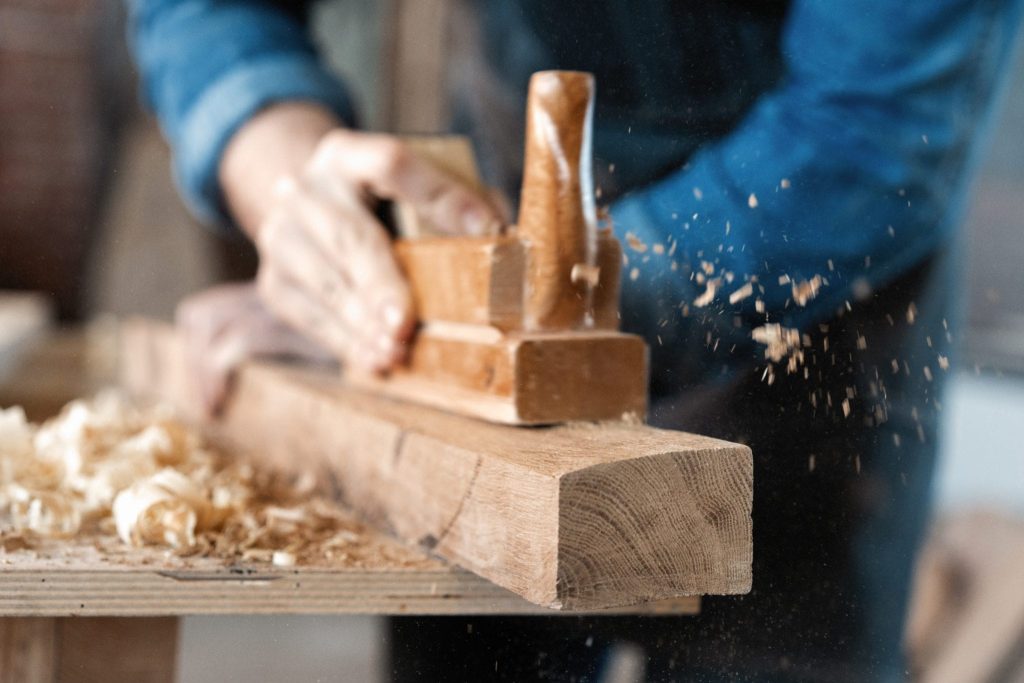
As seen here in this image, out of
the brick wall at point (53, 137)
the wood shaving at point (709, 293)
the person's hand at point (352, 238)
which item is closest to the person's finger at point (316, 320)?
the person's hand at point (352, 238)

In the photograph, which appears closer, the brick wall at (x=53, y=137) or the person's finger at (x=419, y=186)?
the person's finger at (x=419, y=186)

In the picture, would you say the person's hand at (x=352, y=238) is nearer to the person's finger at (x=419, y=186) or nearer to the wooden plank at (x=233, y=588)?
the person's finger at (x=419, y=186)

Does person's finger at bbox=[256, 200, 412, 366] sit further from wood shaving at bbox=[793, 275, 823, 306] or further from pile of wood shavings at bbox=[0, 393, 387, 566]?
wood shaving at bbox=[793, 275, 823, 306]

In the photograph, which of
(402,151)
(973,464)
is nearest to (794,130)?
(973,464)

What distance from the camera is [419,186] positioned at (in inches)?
36.5

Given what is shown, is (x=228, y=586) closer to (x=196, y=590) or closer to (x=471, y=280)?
(x=196, y=590)

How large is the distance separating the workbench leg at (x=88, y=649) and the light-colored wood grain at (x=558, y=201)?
374 mm

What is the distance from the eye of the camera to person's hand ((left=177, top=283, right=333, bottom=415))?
1239 millimetres

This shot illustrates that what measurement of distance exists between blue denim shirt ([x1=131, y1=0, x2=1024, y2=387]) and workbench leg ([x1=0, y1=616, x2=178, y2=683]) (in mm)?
441

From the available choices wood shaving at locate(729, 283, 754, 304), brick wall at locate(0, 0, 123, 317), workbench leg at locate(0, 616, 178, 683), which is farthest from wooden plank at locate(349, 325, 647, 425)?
brick wall at locate(0, 0, 123, 317)

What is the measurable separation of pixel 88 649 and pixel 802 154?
601mm

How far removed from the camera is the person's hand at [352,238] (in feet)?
2.91

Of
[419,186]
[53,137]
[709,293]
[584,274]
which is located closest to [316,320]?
[419,186]

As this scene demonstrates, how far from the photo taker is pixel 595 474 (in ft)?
1.74
